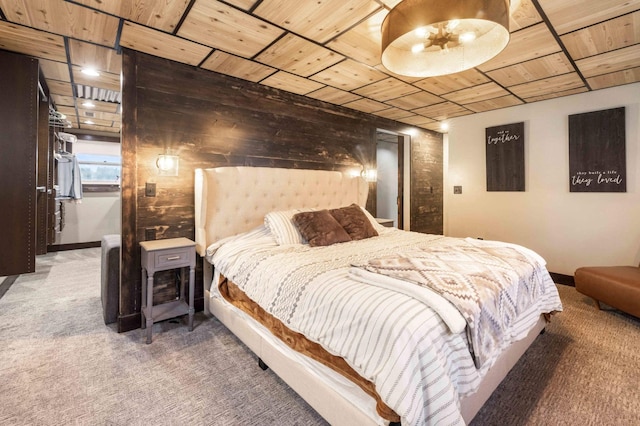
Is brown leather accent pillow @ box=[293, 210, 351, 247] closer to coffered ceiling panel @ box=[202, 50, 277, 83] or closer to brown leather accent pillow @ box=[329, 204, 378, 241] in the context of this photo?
brown leather accent pillow @ box=[329, 204, 378, 241]

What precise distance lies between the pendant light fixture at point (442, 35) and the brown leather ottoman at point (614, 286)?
2.43m

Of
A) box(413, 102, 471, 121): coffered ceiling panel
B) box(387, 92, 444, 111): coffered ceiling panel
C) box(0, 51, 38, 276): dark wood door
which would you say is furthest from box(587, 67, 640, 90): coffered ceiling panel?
box(0, 51, 38, 276): dark wood door

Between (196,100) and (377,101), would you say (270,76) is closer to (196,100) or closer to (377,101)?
(196,100)

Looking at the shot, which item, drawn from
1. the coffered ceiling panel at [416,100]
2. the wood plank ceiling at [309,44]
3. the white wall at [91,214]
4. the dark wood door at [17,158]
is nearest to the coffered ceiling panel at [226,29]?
the wood plank ceiling at [309,44]

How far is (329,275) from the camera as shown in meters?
1.77

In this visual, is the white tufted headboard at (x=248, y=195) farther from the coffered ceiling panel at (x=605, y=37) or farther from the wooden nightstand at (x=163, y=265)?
the coffered ceiling panel at (x=605, y=37)

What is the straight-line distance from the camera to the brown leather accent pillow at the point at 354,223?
309 centimetres

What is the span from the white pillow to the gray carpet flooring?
3.08 ft

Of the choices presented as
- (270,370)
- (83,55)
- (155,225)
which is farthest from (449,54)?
(83,55)

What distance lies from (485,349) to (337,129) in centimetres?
335

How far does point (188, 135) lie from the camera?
295 cm

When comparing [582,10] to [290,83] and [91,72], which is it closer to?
[290,83]

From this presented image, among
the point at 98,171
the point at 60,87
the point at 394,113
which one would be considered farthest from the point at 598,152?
the point at 98,171

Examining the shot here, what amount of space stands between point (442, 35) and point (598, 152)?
3.13 m
